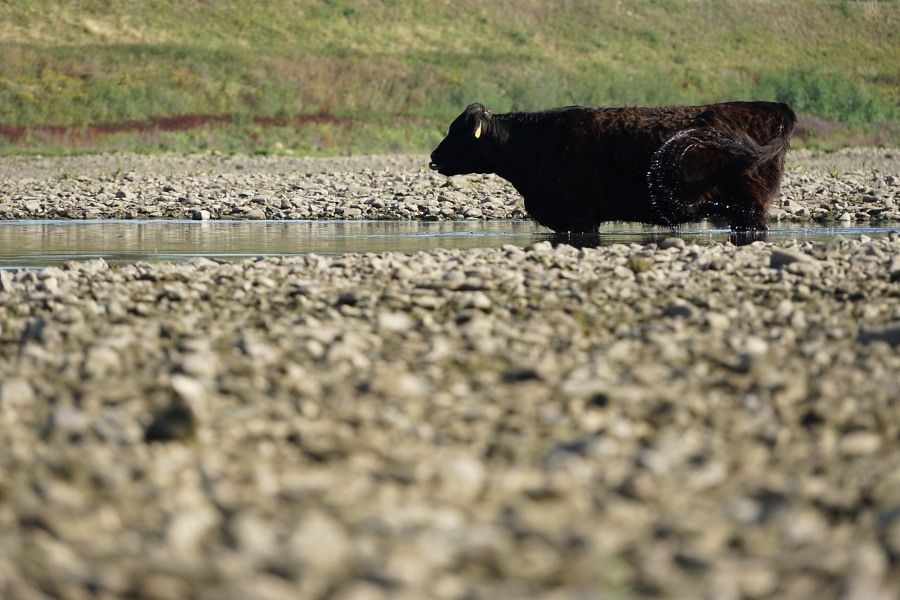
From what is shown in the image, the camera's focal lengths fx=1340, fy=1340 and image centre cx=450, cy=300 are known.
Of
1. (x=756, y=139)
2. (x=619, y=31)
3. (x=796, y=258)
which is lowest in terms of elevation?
(x=796, y=258)

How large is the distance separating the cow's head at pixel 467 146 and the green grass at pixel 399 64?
17.3 m

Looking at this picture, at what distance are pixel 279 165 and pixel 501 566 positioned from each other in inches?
942

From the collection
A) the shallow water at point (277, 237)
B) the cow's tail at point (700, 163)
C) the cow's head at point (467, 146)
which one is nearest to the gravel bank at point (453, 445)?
the cow's tail at point (700, 163)

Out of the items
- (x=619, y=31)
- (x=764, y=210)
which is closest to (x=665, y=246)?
(x=764, y=210)

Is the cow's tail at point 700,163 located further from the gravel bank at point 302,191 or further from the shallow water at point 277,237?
the gravel bank at point 302,191

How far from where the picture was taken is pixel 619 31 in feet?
237

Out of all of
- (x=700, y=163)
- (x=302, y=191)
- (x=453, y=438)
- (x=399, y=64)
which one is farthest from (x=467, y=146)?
(x=399, y=64)

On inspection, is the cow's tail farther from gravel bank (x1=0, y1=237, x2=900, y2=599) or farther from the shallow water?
gravel bank (x1=0, y1=237, x2=900, y2=599)

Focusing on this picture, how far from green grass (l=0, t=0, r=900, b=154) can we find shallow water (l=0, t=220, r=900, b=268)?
14955 millimetres

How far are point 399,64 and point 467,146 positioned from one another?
37058mm

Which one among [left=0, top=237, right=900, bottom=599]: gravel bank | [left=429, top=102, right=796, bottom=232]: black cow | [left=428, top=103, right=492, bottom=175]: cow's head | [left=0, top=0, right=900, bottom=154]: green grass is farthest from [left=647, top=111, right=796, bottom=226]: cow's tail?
[left=0, top=0, right=900, bottom=154]: green grass

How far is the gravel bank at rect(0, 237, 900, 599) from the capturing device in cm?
325

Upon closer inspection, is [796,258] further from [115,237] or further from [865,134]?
[865,134]

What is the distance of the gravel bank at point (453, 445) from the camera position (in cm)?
325
